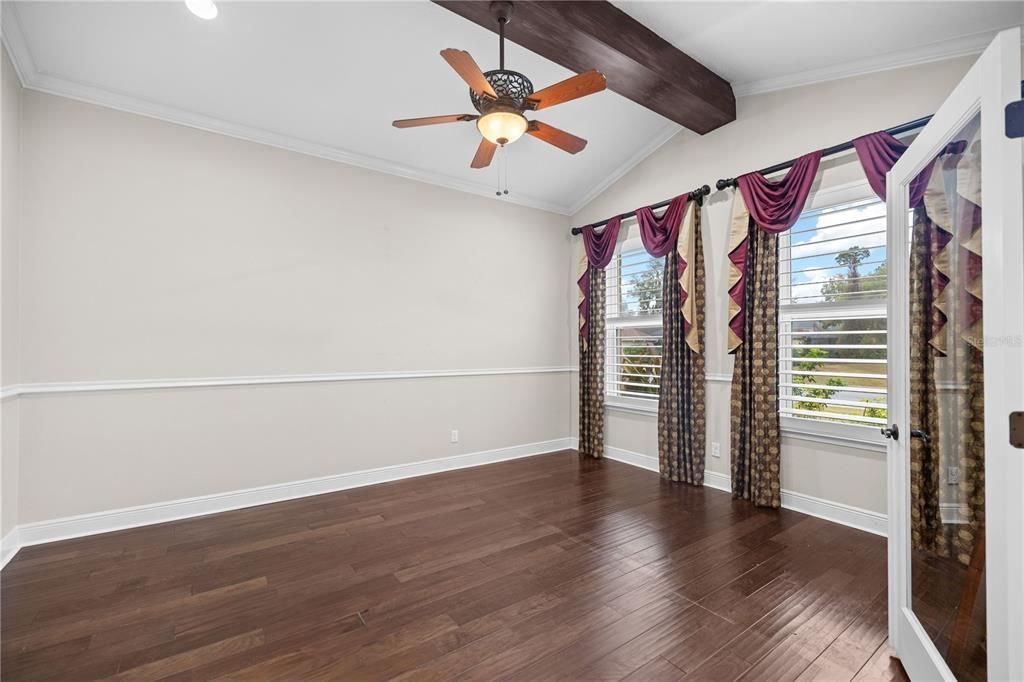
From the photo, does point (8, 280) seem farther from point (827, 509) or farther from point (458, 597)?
point (827, 509)

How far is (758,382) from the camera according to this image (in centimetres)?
338

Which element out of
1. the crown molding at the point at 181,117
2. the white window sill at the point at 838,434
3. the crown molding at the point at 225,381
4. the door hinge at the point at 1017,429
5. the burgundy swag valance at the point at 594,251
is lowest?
the white window sill at the point at 838,434

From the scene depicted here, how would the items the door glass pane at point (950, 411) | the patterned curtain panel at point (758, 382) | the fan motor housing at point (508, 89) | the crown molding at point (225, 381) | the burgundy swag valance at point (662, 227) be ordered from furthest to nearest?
the burgundy swag valance at point (662, 227) < the patterned curtain panel at point (758, 382) < the crown molding at point (225, 381) < the fan motor housing at point (508, 89) < the door glass pane at point (950, 411)

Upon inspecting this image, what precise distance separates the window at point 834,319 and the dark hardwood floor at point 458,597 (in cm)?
82

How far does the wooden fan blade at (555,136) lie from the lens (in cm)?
248

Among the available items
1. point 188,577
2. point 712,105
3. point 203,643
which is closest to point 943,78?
point 712,105

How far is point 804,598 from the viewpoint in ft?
7.10

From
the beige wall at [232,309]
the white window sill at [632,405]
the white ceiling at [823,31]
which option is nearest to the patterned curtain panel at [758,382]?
the white window sill at [632,405]

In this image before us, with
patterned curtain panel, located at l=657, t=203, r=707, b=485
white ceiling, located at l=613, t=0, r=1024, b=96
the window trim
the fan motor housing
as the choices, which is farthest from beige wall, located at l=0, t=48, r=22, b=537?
the window trim

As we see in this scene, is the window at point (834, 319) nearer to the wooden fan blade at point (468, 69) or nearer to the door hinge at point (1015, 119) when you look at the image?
the door hinge at point (1015, 119)

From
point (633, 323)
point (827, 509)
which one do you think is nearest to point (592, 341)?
point (633, 323)

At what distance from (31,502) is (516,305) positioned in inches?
156

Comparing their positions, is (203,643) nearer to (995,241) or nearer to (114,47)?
(995,241)

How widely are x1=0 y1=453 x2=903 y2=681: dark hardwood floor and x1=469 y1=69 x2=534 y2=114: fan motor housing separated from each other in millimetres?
2451
